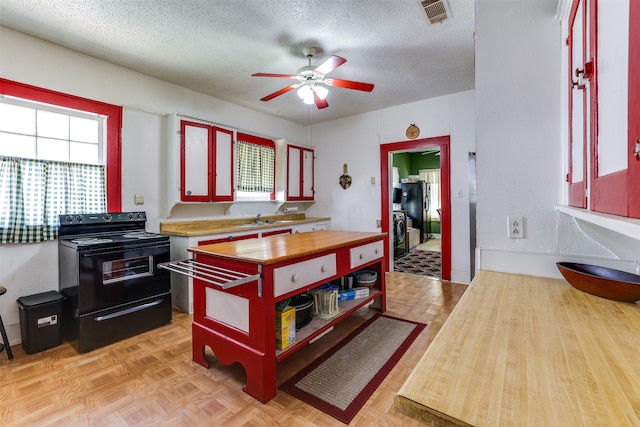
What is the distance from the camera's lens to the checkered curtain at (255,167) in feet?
13.9

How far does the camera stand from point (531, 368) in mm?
667

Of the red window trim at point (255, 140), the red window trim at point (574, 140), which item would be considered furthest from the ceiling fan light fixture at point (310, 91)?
the red window trim at point (574, 140)

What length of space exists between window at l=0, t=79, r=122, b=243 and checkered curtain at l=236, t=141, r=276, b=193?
60.6 inches

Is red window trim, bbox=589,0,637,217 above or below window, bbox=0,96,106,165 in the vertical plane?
below

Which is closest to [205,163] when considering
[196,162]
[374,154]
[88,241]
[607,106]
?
[196,162]

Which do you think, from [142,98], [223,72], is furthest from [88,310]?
[223,72]

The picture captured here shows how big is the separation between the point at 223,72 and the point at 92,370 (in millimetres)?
2960

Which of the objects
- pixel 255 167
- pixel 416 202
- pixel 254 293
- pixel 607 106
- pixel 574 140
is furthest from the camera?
pixel 416 202

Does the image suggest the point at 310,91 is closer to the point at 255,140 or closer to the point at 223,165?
the point at 223,165

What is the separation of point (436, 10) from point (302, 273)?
2214 mm

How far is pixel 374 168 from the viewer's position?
475 cm

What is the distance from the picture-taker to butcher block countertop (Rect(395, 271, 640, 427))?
53 cm

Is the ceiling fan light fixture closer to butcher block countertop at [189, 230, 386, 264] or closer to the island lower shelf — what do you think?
butcher block countertop at [189, 230, 386, 264]

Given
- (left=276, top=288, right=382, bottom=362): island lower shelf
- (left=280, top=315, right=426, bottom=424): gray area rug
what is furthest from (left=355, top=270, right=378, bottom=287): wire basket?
(left=280, top=315, right=426, bottom=424): gray area rug
